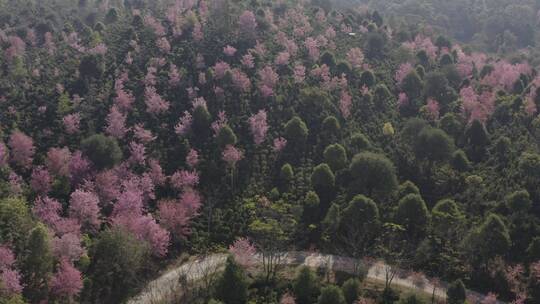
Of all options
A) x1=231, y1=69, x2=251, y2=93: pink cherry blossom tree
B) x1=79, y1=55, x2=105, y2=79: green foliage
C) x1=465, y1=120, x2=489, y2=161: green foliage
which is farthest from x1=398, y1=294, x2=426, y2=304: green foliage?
x1=79, y1=55, x2=105, y2=79: green foliage

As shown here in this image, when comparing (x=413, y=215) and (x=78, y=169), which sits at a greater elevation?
(x=78, y=169)

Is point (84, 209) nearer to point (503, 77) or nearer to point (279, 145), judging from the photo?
point (279, 145)

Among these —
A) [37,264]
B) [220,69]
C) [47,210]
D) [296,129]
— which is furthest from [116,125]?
[37,264]

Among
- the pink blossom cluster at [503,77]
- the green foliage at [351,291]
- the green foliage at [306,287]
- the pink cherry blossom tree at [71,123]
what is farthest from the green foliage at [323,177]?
the pink blossom cluster at [503,77]

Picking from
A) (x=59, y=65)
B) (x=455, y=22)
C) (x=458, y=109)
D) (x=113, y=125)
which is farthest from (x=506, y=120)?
(x=455, y=22)

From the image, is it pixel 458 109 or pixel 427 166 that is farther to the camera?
pixel 458 109

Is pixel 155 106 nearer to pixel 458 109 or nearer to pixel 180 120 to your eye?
pixel 180 120

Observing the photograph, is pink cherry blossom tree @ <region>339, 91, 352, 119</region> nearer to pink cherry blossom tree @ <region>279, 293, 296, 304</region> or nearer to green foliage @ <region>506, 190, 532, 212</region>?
green foliage @ <region>506, 190, 532, 212</region>
